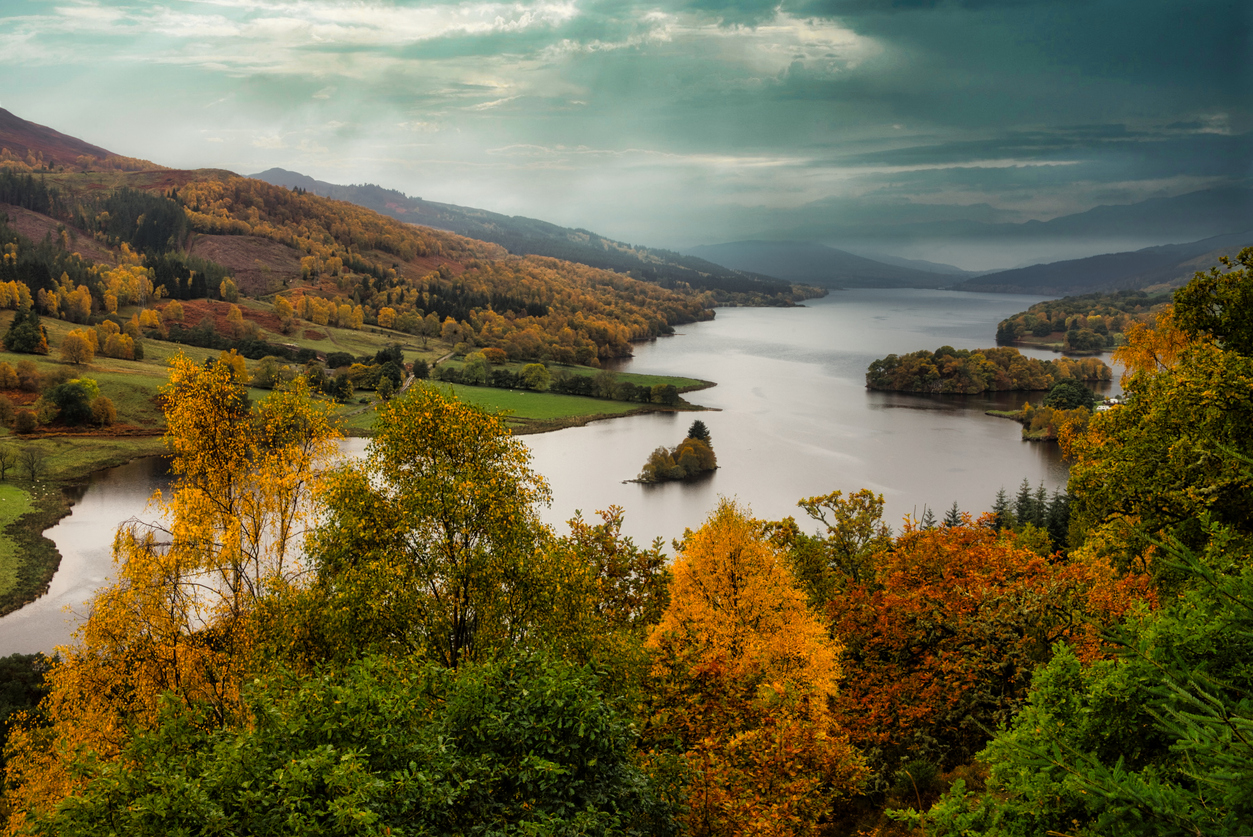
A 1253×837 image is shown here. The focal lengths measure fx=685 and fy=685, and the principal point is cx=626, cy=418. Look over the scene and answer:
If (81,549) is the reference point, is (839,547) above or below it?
above

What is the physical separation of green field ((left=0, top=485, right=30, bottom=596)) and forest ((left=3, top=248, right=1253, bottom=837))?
23.9 meters

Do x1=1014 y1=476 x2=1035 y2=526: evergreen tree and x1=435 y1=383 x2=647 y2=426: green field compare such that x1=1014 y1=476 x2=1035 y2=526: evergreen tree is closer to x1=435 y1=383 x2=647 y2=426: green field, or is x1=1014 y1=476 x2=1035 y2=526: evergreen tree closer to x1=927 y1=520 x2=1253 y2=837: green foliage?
x1=927 y1=520 x2=1253 y2=837: green foliage

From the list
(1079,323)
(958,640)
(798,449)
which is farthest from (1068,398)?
(1079,323)

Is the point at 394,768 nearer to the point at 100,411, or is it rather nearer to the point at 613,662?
the point at 613,662

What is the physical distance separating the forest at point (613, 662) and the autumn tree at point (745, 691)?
0.06 m

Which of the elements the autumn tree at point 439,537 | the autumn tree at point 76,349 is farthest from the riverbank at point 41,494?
the autumn tree at point 76,349

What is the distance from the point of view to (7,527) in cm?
4131

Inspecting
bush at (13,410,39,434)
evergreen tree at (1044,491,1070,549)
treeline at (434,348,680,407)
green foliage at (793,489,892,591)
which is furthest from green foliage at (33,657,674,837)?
treeline at (434,348,680,407)

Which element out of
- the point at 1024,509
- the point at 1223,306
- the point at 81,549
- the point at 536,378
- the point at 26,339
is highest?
the point at 1223,306

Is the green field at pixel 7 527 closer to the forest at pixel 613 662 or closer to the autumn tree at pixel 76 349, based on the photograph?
the forest at pixel 613 662

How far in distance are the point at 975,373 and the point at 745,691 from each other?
92580 mm

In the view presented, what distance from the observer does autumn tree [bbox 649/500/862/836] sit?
884 cm

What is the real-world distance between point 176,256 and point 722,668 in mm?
168025

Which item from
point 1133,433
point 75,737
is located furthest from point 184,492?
point 1133,433
